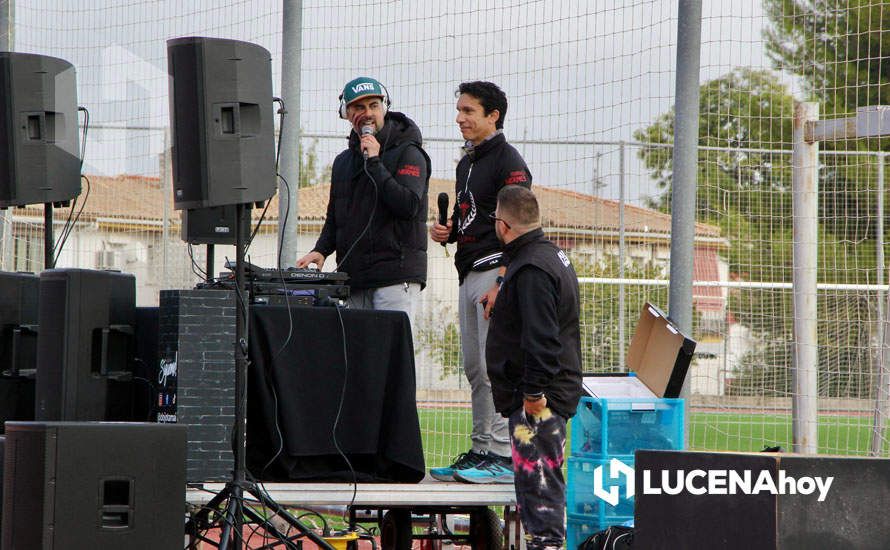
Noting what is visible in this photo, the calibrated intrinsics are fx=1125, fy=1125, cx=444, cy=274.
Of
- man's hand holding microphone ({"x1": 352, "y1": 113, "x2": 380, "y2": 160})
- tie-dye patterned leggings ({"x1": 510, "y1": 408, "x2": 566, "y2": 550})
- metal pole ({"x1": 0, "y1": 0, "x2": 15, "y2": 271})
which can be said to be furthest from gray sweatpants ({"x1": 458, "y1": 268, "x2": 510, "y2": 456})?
metal pole ({"x1": 0, "y1": 0, "x2": 15, "y2": 271})

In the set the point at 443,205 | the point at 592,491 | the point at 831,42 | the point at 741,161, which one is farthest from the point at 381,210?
the point at 741,161

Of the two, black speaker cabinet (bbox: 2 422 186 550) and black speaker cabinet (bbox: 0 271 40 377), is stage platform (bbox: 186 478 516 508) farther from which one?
black speaker cabinet (bbox: 0 271 40 377)

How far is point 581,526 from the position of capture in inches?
193

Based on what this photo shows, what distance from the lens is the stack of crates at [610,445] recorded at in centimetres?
486

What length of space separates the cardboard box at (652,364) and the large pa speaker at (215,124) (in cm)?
182

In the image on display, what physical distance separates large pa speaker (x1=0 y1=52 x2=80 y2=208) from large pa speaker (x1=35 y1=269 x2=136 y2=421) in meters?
1.09

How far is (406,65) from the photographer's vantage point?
6230 mm

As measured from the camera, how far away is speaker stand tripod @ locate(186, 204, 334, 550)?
417cm

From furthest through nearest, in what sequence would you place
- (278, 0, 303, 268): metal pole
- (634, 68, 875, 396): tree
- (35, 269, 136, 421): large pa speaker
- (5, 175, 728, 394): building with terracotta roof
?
1. (5, 175, 728, 394): building with terracotta roof
2. (634, 68, 875, 396): tree
3. (278, 0, 303, 268): metal pole
4. (35, 269, 136, 421): large pa speaker

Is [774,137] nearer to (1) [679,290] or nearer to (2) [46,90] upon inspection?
(1) [679,290]

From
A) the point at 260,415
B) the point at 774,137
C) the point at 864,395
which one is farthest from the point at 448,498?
the point at 864,395

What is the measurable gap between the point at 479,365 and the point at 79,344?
172 centimetres

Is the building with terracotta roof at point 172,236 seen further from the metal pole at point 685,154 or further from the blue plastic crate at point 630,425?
the blue plastic crate at point 630,425

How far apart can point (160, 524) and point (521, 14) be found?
3.31 metres
